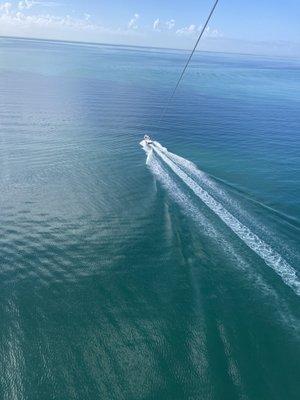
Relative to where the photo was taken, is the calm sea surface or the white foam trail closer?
the calm sea surface

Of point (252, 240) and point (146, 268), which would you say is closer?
point (146, 268)

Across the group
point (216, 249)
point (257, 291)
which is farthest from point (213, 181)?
point (257, 291)

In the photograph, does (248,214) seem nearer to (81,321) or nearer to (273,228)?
(273,228)

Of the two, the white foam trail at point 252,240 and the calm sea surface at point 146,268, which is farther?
the white foam trail at point 252,240

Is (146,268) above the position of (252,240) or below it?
above
